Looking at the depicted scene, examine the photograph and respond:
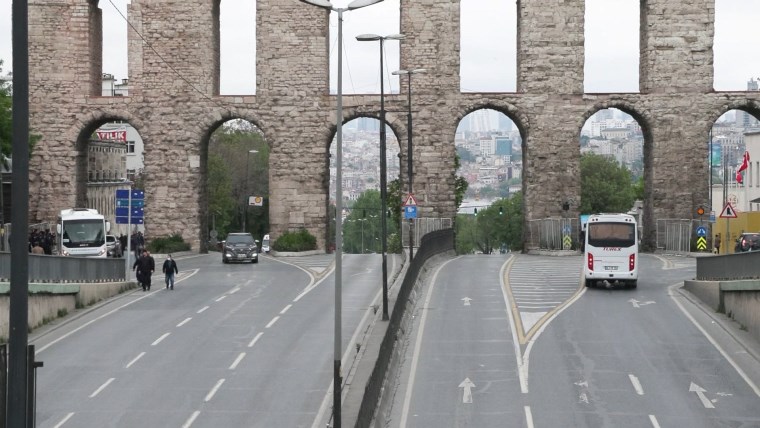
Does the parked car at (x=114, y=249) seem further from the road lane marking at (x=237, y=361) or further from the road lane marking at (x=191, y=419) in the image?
the road lane marking at (x=191, y=419)

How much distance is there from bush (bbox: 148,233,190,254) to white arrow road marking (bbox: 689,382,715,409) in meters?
43.3

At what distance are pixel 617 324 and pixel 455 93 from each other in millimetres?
33064

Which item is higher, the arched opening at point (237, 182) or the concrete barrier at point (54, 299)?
the arched opening at point (237, 182)

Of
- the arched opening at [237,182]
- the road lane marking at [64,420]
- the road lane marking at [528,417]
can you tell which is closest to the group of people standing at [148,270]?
the road lane marking at [64,420]

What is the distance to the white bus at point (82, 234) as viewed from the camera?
190ft

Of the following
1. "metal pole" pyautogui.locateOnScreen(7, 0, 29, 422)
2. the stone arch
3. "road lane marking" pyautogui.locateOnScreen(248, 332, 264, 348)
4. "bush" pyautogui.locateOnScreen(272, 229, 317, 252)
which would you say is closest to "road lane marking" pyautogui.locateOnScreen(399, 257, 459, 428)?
"road lane marking" pyautogui.locateOnScreen(248, 332, 264, 348)

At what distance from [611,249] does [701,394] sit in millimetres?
19147

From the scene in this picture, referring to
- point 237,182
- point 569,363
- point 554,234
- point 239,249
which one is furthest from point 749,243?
point 237,182

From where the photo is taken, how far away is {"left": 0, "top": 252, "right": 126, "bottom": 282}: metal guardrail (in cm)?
3791

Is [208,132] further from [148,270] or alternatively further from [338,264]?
[338,264]

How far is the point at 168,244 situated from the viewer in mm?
69250

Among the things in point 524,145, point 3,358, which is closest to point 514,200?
point 524,145

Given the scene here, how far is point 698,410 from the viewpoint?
2702 cm

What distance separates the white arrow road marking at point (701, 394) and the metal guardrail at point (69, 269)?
17.4 m
